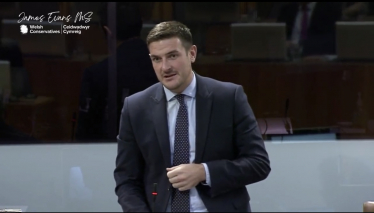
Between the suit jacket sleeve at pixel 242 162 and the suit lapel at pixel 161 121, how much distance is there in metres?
0.22

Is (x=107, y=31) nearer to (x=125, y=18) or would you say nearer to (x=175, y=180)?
(x=125, y=18)

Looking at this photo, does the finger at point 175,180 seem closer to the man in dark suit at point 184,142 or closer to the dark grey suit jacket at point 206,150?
the man in dark suit at point 184,142

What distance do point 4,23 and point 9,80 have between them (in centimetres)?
45

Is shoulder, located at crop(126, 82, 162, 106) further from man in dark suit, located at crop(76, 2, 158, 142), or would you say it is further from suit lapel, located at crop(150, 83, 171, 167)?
man in dark suit, located at crop(76, 2, 158, 142)

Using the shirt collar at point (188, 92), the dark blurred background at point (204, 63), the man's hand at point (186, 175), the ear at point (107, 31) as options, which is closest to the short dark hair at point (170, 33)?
the shirt collar at point (188, 92)

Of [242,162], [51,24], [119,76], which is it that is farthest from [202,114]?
[51,24]

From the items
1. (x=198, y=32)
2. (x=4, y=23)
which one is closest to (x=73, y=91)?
(x=4, y=23)

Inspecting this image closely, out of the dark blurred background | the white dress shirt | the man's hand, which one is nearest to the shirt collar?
the white dress shirt

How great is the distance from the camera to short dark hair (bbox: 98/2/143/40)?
5559mm

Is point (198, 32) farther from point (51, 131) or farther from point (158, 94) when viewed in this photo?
point (158, 94)

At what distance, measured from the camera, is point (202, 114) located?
134 inches

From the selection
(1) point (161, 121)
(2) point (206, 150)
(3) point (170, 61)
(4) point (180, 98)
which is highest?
(3) point (170, 61)

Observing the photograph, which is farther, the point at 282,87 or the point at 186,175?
the point at 282,87

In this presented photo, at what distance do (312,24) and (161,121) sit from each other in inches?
102
